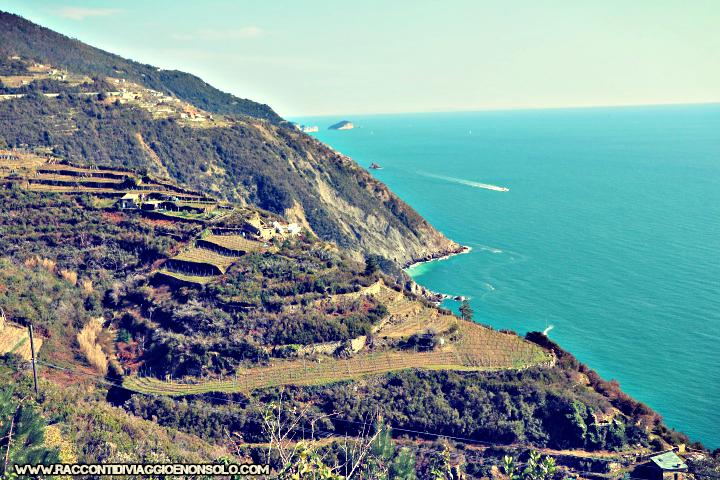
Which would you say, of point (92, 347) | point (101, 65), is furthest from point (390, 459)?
point (101, 65)

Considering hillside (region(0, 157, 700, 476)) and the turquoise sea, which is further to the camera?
the turquoise sea

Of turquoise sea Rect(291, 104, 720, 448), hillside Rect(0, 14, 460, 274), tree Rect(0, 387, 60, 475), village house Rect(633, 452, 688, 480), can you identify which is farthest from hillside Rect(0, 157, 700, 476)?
hillside Rect(0, 14, 460, 274)

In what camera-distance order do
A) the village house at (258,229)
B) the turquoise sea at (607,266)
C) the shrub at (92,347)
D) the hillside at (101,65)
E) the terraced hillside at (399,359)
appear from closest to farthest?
the terraced hillside at (399,359) < the shrub at (92,347) < the turquoise sea at (607,266) < the village house at (258,229) < the hillside at (101,65)

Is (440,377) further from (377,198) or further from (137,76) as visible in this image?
(137,76)

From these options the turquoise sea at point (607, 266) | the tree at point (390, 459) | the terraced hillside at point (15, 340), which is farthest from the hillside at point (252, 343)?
the turquoise sea at point (607, 266)

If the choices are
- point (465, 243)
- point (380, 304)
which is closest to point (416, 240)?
point (465, 243)

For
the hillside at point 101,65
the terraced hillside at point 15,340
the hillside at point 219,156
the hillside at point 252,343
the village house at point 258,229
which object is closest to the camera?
the hillside at point 252,343

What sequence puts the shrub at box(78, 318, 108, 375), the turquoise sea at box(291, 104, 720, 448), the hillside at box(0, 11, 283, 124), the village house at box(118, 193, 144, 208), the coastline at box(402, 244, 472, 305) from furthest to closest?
1. the hillside at box(0, 11, 283, 124)
2. the coastline at box(402, 244, 472, 305)
3. the village house at box(118, 193, 144, 208)
4. the turquoise sea at box(291, 104, 720, 448)
5. the shrub at box(78, 318, 108, 375)

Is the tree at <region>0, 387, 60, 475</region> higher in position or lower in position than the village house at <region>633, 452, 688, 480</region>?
higher

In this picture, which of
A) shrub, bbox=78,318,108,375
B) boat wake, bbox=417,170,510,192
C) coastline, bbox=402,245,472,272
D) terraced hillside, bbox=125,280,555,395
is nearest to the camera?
terraced hillside, bbox=125,280,555,395

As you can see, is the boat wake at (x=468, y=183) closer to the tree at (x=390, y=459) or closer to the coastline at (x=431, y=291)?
the coastline at (x=431, y=291)

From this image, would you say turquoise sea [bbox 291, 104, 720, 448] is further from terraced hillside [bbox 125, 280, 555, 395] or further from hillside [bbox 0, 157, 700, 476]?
terraced hillside [bbox 125, 280, 555, 395]

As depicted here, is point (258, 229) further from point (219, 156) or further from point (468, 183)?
point (468, 183)
